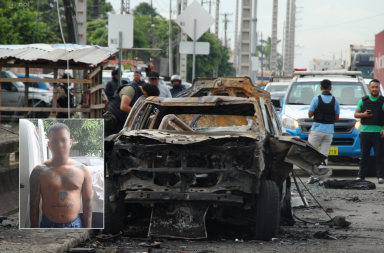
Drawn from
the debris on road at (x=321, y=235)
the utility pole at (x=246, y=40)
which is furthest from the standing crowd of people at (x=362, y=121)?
the utility pole at (x=246, y=40)

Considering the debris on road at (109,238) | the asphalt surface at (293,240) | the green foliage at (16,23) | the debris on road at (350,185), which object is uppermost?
the green foliage at (16,23)

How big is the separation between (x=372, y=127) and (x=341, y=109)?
1466mm

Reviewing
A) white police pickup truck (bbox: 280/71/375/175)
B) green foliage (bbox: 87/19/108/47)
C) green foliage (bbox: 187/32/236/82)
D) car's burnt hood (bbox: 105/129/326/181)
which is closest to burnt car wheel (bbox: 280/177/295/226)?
car's burnt hood (bbox: 105/129/326/181)

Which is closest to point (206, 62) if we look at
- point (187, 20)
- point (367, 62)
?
point (367, 62)

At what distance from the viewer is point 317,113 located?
10328mm

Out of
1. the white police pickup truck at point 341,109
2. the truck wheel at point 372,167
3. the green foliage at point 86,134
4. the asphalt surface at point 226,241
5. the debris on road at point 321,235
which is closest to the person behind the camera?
the green foliage at point 86,134

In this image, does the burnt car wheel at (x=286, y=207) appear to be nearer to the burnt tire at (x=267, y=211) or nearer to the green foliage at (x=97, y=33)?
the burnt tire at (x=267, y=211)

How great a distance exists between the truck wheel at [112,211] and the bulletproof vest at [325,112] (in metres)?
5.71

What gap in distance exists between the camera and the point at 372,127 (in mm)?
10352

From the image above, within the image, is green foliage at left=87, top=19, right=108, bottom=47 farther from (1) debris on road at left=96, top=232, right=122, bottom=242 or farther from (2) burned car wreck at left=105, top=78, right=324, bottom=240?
(1) debris on road at left=96, top=232, right=122, bottom=242

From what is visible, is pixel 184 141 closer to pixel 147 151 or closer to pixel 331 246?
pixel 147 151

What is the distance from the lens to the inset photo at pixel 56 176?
15.0 feet

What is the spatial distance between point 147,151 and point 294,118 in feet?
21.7

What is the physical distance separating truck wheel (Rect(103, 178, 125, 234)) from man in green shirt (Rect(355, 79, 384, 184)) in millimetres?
6146
